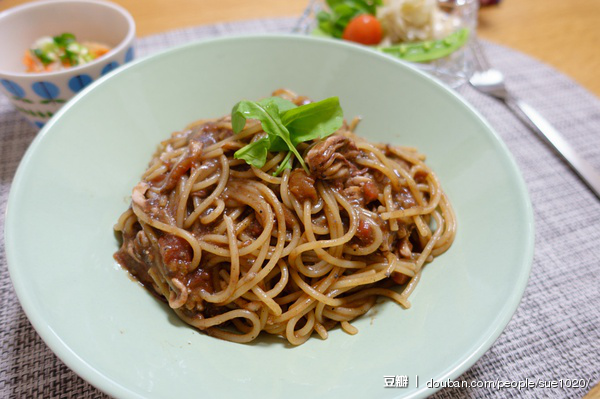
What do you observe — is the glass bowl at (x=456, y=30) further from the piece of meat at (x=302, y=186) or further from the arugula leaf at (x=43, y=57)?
the arugula leaf at (x=43, y=57)

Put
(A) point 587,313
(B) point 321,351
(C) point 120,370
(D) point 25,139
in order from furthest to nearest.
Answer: (D) point 25,139
(A) point 587,313
(B) point 321,351
(C) point 120,370

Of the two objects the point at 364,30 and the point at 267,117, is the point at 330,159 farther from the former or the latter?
the point at 364,30

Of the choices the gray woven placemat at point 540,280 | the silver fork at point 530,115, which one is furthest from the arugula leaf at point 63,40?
the silver fork at point 530,115

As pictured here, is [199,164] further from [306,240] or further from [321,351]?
[321,351]

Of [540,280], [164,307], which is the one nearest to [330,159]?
[164,307]

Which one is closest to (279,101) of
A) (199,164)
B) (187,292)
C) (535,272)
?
(199,164)

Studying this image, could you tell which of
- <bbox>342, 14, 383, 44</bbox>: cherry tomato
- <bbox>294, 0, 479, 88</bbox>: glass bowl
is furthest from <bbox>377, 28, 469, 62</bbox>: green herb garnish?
<bbox>342, 14, 383, 44</bbox>: cherry tomato
